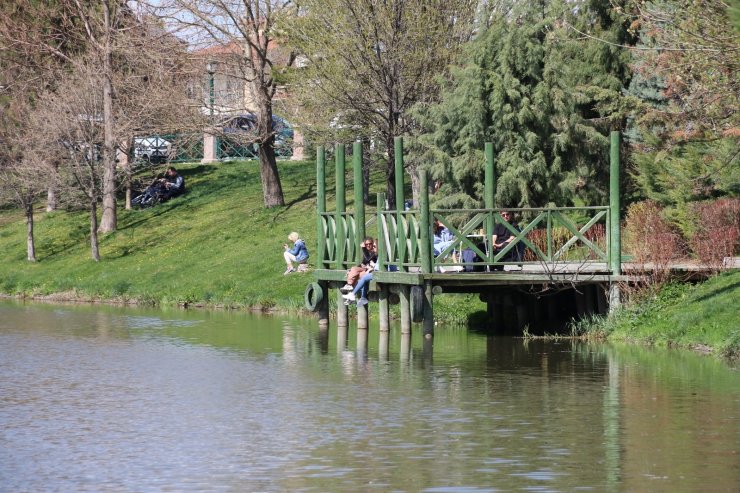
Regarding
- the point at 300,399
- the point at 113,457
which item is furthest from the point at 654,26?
the point at 113,457

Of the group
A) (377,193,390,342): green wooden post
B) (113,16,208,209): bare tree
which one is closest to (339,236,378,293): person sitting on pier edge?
(377,193,390,342): green wooden post

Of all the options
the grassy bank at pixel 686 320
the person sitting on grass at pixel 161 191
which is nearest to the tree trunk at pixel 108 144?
the person sitting on grass at pixel 161 191

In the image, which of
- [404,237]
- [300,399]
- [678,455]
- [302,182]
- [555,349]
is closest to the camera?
[678,455]

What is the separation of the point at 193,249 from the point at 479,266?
19.6 meters

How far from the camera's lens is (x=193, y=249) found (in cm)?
4703

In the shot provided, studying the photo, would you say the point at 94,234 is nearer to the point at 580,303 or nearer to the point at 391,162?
the point at 391,162

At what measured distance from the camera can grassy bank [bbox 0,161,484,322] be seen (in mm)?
39772

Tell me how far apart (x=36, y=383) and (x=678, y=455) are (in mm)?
10515

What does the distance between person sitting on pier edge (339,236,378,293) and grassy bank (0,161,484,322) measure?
328 cm

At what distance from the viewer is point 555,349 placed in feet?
85.5

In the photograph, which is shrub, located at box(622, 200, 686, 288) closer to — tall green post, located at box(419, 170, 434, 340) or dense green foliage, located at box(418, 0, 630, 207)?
dense green foliage, located at box(418, 0, 630, 207)

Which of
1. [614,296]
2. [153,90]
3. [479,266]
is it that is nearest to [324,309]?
[479,266]

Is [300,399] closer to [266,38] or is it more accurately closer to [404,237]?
[404,237]

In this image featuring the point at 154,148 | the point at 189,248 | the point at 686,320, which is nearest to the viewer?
the point at 686,320
